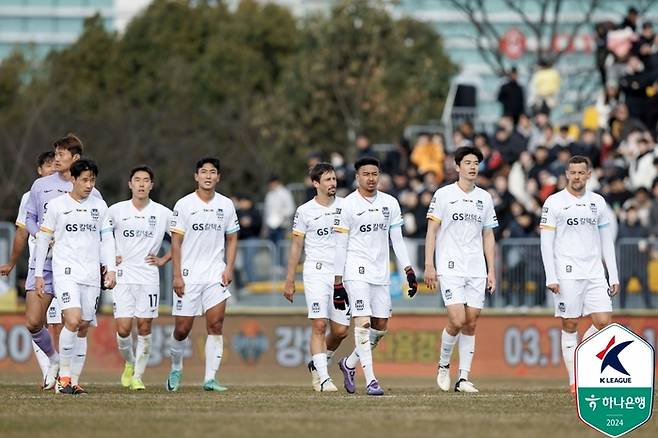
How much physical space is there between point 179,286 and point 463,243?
359 centimetres

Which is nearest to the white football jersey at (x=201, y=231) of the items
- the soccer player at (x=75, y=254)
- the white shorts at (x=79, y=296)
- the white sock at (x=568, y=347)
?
the soccer player at (x=75, y=254)

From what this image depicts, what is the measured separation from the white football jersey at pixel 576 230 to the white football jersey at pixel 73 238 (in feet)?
18.0

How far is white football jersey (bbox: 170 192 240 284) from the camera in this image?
70.7ft

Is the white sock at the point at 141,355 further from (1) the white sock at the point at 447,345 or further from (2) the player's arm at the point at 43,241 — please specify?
(1) the white sock at the point at 447,345

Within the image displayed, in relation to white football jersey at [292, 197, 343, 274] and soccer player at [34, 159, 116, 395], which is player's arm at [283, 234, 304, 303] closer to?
white football jersey at [292, 197, 343, 274]

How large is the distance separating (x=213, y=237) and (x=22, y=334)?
13439mm

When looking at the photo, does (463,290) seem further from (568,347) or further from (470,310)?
(568,347)

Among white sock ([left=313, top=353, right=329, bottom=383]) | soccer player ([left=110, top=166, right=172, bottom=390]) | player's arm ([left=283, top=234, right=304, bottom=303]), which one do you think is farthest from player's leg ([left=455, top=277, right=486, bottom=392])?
soccer player ([left=110, top=166, right=172, bottom=390])

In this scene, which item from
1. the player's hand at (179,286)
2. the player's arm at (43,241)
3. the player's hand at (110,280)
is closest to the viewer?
the player's hand at (110,280)

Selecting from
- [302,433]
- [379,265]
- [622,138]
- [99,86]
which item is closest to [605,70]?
[622,138]

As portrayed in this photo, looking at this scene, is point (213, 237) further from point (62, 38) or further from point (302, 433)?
point (62, 38)

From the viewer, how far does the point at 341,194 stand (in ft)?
115

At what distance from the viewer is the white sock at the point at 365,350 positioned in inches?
818

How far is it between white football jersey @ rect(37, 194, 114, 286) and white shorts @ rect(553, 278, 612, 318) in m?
5.62
